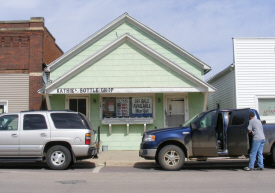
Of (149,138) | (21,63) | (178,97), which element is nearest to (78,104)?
(21,63)

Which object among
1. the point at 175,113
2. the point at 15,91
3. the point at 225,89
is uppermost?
the point at 225,89

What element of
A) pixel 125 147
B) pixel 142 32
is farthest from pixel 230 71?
pixel 125 147

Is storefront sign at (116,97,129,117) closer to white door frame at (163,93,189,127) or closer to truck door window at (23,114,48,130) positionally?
white door frame at (163,93,189,127)

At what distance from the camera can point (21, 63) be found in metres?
15.2

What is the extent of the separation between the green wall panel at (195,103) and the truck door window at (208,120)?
4.71m

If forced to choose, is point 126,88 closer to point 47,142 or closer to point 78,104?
point 78,104

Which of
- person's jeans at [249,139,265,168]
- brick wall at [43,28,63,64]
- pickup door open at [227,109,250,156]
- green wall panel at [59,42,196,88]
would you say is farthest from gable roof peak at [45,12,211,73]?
person's jeans at [249,139,265,168]

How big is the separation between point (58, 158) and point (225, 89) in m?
10.7

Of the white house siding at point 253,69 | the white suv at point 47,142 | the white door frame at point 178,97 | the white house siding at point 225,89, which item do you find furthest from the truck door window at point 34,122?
the white house siding at point 225,89

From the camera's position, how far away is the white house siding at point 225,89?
16.0m

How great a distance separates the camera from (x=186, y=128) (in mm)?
9594
